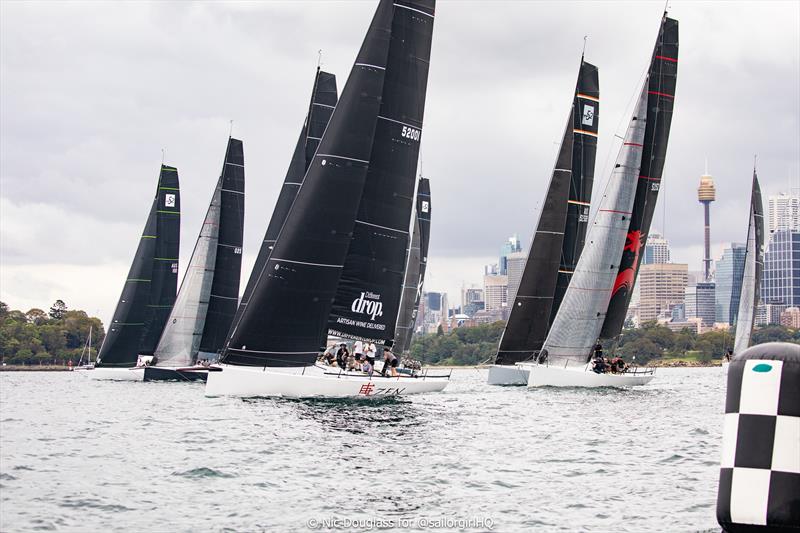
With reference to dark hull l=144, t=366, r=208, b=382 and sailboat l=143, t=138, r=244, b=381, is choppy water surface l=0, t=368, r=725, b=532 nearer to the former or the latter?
dark hull l=144, t=366, r=208, b=382

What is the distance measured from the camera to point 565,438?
81.6 feet

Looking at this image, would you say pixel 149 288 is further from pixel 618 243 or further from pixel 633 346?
pixel 633 346

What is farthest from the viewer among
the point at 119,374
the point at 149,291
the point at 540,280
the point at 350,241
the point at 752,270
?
the point at 752,270

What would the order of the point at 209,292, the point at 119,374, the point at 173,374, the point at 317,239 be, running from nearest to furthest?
the point at 317,239, the point at 173,374, the point at 209,292, the point at 119,374

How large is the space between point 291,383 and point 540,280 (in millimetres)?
21839

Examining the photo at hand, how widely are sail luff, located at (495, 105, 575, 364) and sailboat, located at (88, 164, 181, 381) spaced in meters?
23.8

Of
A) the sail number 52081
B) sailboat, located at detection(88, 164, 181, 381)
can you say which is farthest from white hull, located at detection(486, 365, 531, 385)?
sailboat, located at detection(88, 164, 181, 381)

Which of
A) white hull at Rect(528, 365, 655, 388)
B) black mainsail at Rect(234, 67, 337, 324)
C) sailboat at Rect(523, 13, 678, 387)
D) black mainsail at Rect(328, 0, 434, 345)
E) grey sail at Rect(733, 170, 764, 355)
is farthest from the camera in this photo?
grey sail at Rect(733, 170, 764, 355)

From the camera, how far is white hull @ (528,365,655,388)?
4597 cm

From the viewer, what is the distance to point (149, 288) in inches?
2576

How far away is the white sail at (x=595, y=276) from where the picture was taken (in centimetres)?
4819

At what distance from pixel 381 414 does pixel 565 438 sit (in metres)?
6.57

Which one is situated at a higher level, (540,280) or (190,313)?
(540,280)

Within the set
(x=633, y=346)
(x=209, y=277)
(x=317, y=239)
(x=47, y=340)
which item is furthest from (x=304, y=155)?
(x=633, y=346)
